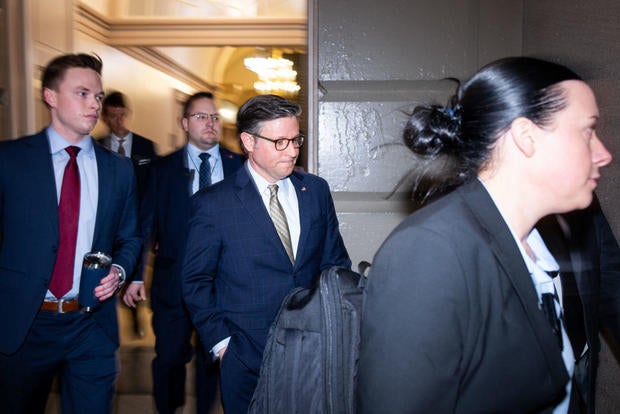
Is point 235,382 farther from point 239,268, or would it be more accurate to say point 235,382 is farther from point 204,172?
point 204,172

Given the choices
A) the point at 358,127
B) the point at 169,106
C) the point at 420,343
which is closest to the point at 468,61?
the point at 358,127

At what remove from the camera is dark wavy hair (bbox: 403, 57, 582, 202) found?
3.80 ft

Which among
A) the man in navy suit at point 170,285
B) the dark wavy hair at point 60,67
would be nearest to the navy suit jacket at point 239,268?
the dark wavy hair at point 60,67

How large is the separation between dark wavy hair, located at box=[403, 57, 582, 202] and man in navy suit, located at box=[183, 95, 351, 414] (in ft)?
2.91

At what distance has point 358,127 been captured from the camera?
3.07 meters

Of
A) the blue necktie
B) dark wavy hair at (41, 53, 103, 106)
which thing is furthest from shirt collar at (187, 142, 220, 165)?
dark wavy hair at (41, 53, 103, 106)

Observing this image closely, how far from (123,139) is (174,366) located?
1863 millimetres

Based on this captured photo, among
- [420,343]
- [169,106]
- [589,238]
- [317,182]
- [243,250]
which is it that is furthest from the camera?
[169,106]

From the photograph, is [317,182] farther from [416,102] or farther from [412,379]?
[412,379]

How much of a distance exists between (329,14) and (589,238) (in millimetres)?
1903

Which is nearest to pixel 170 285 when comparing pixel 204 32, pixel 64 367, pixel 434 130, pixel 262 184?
pixel 64 367

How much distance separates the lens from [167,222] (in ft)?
Result: 10.5

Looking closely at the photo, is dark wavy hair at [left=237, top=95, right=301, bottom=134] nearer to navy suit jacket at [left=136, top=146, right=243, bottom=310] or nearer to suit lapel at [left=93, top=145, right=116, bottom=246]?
suit lapel at [left=93, top=145, right=116, bottom=246]

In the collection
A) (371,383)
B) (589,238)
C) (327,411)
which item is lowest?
(327,411)
